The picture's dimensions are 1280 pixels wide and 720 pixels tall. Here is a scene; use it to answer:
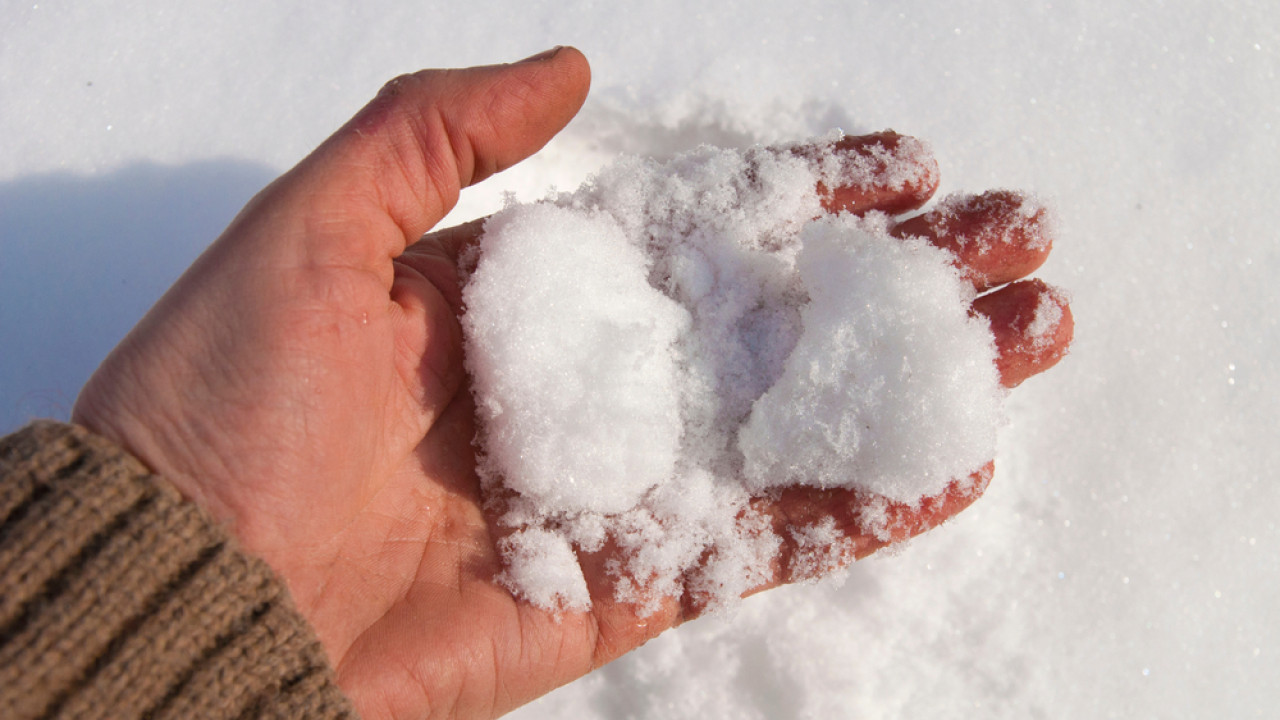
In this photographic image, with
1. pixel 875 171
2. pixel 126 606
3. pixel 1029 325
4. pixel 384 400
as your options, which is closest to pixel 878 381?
pixel 1029 325

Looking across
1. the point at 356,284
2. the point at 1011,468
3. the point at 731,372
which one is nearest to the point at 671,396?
the point at 731,372

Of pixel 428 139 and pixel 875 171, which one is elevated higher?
pixel 428 139

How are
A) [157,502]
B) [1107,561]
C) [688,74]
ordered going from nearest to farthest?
[157,502]
[1107,561]
[688,74]

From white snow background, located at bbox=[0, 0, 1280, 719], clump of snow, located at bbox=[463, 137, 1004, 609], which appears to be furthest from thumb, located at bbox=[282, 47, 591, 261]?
white snow background, located at bbox=[0, 0, 1280, 719]

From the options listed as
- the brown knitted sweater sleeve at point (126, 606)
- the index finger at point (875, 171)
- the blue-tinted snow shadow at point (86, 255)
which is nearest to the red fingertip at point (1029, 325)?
the index finger at point (875, 171)

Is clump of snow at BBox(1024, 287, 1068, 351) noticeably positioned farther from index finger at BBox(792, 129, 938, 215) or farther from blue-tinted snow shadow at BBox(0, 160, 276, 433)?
blue-tinted snow shadow at BBox(0, 160, 276, 433)

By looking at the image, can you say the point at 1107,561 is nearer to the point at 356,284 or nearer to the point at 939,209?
the point at 939,209

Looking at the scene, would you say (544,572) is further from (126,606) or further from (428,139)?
(428,139)

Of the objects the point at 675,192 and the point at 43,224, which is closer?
the point at 675,192
